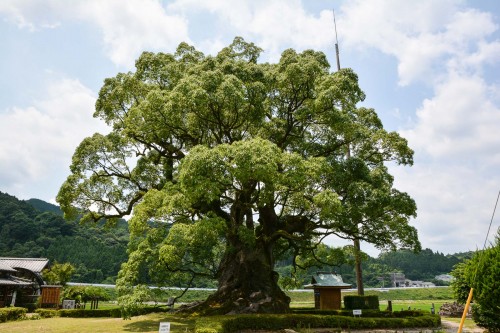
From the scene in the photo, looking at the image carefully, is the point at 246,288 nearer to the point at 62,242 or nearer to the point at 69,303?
the point at 69,303

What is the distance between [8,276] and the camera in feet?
80.9

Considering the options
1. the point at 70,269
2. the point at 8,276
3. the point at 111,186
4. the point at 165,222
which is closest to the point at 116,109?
the point at 111,186

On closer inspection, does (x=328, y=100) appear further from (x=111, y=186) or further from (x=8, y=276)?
(x=8, y=276)

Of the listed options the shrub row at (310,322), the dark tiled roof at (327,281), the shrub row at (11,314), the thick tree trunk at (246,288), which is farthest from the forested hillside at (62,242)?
the shrub row at (310,322)

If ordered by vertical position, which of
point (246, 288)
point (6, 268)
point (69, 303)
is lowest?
point (69, 303)

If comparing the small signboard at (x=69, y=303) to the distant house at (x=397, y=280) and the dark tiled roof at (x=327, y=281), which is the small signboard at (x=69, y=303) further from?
the distant house at (x=397, y=280)

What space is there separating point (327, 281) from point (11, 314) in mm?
17707

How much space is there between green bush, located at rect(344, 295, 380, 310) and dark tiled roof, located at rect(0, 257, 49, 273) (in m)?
22.2

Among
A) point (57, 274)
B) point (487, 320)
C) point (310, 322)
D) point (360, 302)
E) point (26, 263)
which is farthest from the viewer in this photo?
point (57, 274)

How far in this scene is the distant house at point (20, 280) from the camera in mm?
23625

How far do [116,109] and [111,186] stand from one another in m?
4.32

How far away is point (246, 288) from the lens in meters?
18.5

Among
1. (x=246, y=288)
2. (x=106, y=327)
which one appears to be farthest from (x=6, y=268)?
(x=246, y=288)

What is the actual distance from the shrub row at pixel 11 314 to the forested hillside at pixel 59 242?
28892 mm
